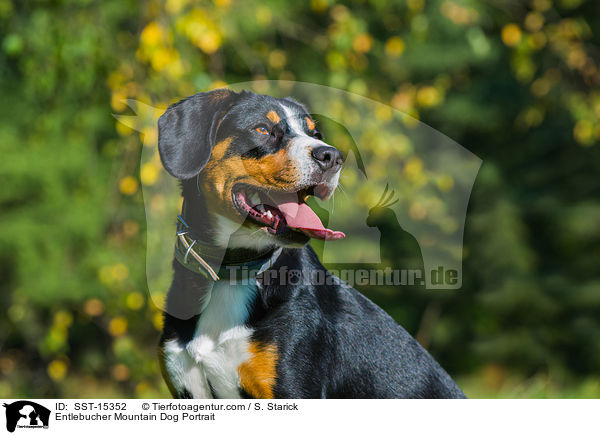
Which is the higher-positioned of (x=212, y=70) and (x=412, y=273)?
(x=212, y=70)

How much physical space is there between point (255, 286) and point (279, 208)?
38 cm

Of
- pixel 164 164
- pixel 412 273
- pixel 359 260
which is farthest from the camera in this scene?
pixel 359 260

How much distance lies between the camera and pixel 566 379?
35.3 feet

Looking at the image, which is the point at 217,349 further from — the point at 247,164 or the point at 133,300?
the point at 133,300

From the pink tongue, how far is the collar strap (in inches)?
7.9

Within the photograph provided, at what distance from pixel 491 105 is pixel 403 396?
10.4 metres

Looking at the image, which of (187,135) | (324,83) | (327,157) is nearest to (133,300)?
(324,83)

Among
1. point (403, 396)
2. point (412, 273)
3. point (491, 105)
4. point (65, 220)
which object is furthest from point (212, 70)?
point (491, 105)

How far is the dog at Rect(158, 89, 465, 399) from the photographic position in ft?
6.91

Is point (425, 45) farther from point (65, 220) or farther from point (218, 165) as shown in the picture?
point (218, 165)

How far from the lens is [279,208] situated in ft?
6.70

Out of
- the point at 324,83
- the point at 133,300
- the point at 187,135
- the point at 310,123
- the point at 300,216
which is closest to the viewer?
the point at 300,216

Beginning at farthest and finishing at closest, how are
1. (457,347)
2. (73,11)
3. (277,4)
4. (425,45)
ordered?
(457,347) < (425,45) < (277,4) < (73,11)
